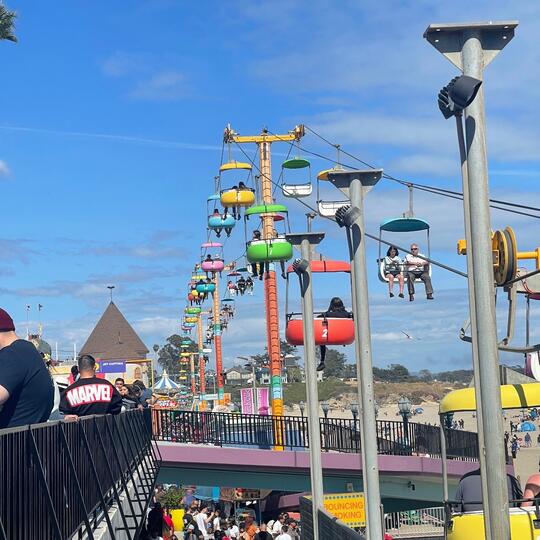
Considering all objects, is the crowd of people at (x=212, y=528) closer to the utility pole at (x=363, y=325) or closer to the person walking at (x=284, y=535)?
the person walking at (x=284, y=535)

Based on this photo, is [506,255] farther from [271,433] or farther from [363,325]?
[271,433]

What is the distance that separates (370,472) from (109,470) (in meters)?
4.34

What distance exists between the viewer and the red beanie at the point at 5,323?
6.68 meters

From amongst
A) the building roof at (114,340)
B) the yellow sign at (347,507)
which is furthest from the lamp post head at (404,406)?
the building roof at (114,340)

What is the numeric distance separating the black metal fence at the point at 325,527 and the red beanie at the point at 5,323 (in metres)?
4.52

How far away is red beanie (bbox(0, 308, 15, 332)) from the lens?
6684 millimetres

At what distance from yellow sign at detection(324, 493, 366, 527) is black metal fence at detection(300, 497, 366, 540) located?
53cm

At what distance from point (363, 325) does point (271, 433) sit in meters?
19.5

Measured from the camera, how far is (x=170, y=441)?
105 ft

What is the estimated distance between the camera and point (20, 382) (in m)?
6.45

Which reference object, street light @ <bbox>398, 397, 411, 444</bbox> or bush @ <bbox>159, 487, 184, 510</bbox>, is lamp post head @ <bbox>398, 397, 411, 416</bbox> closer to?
street light @ <bbox>398, 397, 411, 444</bbox>

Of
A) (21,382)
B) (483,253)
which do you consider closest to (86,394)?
(21,382)

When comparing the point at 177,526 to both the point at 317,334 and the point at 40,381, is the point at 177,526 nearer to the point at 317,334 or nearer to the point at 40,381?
the point at 317,334

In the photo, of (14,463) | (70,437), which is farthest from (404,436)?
(14,463)
